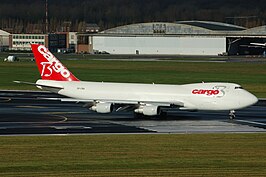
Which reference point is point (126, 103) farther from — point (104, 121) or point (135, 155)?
point (135, 155)

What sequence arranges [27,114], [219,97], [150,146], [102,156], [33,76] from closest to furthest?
1. [102,156]
2. [150,146]
3. [219,97]
4. [27,114]
5. [33,76]

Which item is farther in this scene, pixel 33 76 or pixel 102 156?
pixel 33 76

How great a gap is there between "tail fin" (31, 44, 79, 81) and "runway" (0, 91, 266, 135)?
3.57 meters

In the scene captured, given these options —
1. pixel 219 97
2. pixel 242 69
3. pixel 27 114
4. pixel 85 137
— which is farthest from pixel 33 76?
pixel 85 137

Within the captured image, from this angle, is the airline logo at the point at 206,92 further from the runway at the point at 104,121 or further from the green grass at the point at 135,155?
the green grass at the point at 135,155

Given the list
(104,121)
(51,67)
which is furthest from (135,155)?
(51,67)

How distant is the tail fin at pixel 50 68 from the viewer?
79.2m

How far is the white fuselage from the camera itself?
236 feet

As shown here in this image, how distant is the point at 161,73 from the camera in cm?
14450

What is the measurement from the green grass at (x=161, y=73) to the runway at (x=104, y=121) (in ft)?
85.4

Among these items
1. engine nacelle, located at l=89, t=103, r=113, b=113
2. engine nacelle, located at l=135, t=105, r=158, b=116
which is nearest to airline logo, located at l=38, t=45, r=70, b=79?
engine nacelle, located at l=89, t=103, r=113, b=113

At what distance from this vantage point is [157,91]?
243 feet

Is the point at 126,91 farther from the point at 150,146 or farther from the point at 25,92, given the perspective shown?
the point at 25,92

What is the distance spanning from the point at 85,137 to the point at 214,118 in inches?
745
